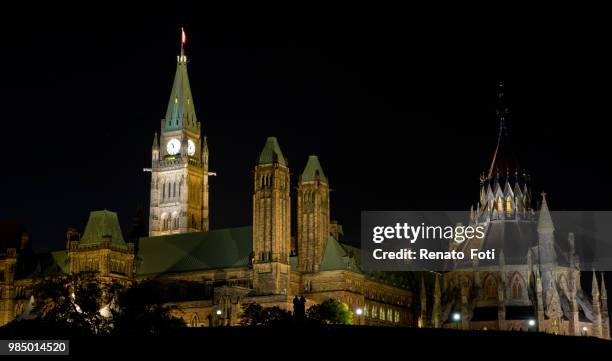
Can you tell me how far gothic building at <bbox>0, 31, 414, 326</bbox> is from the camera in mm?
172625

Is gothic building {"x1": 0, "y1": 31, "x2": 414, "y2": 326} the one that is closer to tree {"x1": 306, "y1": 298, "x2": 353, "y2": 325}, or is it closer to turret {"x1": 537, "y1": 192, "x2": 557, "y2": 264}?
tree {"x1": 306, "y1": 298, "x2": 353, "y2": 325}

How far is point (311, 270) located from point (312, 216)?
8.91 m

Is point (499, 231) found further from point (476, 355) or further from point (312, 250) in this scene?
point (476, 355)

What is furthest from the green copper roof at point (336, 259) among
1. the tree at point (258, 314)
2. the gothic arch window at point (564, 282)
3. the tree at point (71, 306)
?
the tree at point (71, 306)

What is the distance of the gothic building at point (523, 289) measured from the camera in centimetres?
17250

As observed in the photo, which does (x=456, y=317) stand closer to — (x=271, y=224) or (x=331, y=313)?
(x=271, y=224)

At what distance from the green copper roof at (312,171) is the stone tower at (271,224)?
10504mm

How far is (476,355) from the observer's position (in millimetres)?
99688

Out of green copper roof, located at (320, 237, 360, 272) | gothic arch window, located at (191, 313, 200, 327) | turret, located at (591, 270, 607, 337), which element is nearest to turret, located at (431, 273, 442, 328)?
green copper roof, located at (320, 237, 360, 272)

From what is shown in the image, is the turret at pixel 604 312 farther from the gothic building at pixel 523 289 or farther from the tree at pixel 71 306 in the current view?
the tree at pixel 71 306

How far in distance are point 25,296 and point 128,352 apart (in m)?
103

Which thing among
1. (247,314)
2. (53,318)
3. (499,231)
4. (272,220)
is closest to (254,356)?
(53,318)

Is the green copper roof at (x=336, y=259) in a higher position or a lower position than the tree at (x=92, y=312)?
higher

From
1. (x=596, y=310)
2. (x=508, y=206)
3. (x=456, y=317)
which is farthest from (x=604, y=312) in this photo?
(x=508, y=206)
